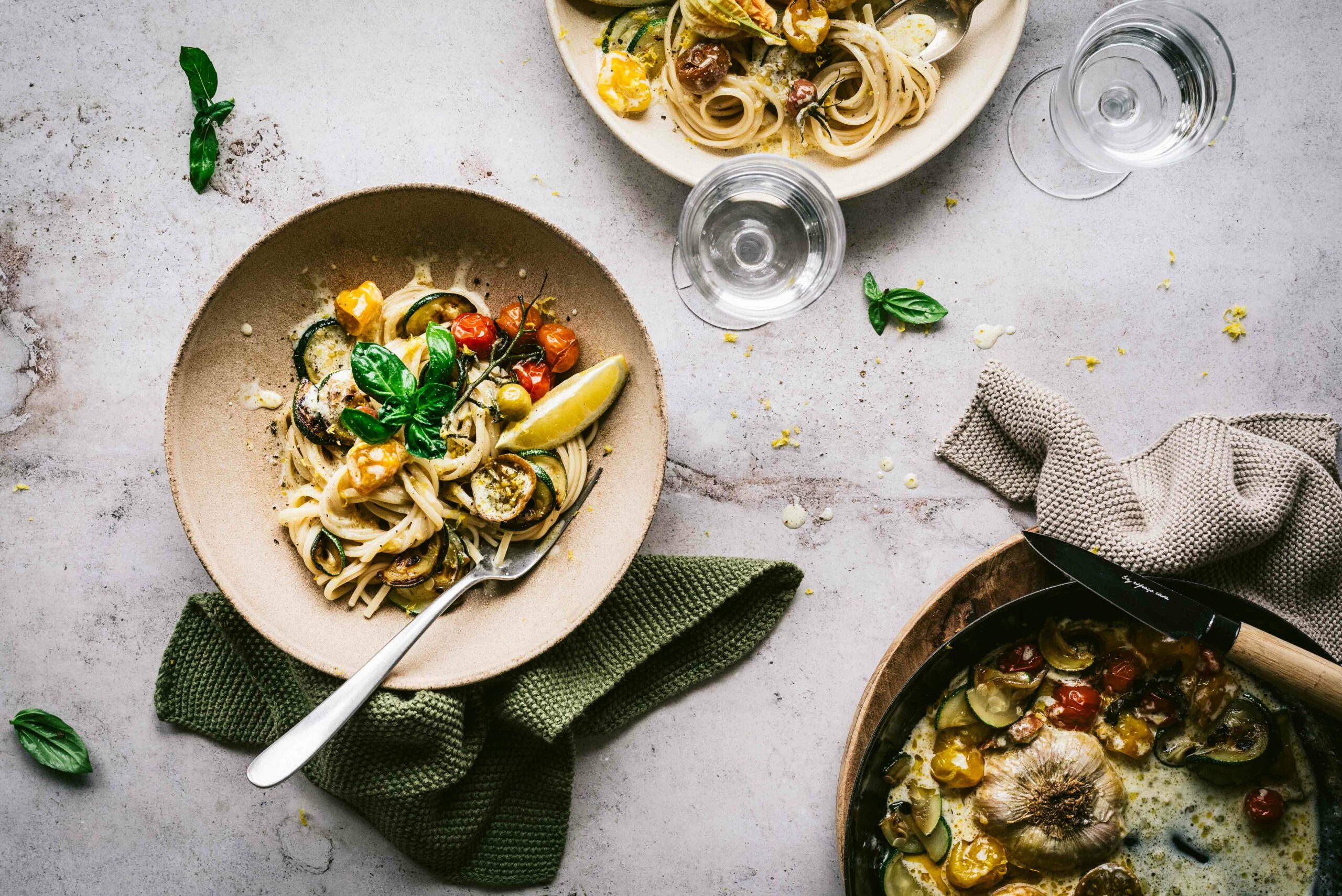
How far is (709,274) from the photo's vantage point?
113 inches

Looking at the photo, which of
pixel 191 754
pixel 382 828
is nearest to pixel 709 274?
pixel 382 828

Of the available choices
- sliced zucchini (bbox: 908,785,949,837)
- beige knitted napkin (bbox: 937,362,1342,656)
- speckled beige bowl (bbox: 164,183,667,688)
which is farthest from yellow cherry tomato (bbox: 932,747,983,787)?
speckled beige bowl (bbox: 164,183,667,688)

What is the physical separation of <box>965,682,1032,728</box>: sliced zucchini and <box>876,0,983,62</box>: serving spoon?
211cm

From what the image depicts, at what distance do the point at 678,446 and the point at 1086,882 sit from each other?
1948 millimetres

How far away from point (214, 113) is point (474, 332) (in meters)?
1.27

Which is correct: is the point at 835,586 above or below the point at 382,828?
above

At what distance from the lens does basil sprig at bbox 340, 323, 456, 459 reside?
7.65 ft

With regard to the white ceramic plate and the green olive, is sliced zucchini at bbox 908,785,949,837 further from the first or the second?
the white ceramic plate

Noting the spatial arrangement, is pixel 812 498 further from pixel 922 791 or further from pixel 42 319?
pixel 42 319

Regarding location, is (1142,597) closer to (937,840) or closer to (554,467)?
(937,840)

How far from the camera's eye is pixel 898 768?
102 inches

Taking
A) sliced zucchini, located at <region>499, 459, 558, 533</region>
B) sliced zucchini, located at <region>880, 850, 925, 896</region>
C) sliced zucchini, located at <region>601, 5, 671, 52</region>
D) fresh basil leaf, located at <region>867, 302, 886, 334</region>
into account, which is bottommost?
sliced zucchini, located at <region>880, 850, 925, 896</region>

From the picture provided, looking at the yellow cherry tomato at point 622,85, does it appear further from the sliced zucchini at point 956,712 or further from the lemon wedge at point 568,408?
the sliced zucchini at point 956,712

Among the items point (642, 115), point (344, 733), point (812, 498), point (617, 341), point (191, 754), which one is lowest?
point (191, 754)
